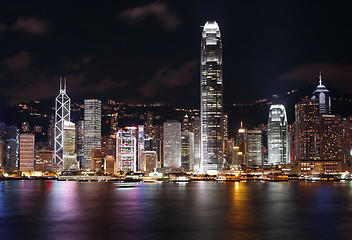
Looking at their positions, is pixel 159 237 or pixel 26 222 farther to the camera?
pixel 26 222

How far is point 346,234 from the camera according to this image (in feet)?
166

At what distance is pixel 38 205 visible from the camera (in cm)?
8125

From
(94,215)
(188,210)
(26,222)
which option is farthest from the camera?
(188,210)

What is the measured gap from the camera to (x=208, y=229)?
53.6 metres

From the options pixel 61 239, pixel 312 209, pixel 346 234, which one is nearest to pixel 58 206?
pixel 61 239

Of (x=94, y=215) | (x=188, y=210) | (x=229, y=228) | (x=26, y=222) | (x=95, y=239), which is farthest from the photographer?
(x=188, y=210)

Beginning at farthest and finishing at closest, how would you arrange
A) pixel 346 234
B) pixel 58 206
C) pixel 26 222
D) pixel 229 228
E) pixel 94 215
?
pixel 58 206
pixel 94 215
pixel 26 222
pixel 229 228
pixel 346 234

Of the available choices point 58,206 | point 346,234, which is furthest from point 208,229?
point 58,206

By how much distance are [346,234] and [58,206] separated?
47070 millimetres

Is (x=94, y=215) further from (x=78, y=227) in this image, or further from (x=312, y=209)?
(x=312, y=209)

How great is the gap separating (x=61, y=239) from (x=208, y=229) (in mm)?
16048

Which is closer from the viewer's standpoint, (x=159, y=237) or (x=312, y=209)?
(x=159, y=237)

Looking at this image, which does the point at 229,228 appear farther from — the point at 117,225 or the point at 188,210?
the point at 188,210

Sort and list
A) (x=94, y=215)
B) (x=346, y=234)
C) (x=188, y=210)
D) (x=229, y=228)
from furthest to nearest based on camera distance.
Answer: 1. (x=188, y=210)
2. (x=94, y=215)
3. (x=229, y=228)
4. (x=346, y=234)
